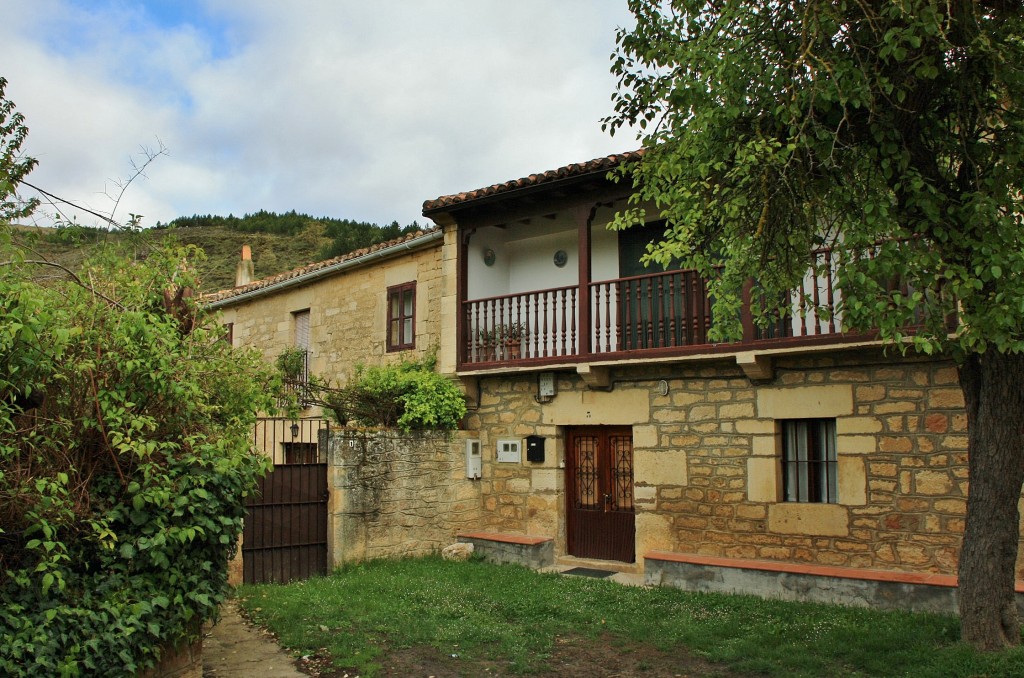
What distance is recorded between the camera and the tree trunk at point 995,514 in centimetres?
579

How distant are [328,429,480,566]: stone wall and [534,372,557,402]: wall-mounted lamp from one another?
1.34 meters

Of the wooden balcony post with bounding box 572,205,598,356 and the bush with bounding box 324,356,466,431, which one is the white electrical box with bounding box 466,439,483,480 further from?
the wooden balcony post with bounding box 572,205,598,356

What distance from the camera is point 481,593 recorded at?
848 centimetres

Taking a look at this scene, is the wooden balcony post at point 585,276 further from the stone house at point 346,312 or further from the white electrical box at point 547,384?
the stone house at point 346,312

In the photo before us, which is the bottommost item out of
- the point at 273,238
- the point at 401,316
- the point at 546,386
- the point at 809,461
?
the point at 809,461

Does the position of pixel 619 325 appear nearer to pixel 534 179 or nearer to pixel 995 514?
pixel 534 179

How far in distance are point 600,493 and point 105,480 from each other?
666 cm

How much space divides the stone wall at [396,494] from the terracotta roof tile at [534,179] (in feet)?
10.3

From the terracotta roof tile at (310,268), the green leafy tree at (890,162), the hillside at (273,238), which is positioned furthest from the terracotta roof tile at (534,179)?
the hillside at (273,238)

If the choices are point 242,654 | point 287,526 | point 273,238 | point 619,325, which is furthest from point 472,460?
point 273,238

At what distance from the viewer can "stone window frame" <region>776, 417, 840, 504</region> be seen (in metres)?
8.64

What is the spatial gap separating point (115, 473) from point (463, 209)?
7.04 m

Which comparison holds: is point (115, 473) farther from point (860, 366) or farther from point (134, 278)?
point (860, 366)

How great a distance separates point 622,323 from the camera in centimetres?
982
